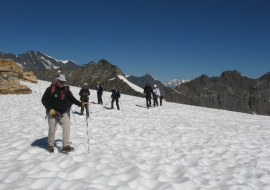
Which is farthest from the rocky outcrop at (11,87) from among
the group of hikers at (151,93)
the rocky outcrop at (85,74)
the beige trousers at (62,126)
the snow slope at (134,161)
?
the rocky outcrop at (85,74)

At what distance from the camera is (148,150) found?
6363 millimetres

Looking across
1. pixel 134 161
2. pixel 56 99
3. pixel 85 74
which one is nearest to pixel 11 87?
pixel 56 99

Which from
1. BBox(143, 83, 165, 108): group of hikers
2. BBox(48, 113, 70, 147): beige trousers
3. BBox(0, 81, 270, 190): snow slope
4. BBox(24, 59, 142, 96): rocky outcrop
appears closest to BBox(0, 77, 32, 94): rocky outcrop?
BBox(0, 81, 270, 190): snow slope

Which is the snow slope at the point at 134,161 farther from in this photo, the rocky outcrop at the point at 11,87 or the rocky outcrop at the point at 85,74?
the rocky outcrop at the point at 85,74

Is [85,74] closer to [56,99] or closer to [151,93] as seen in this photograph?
[151,93]

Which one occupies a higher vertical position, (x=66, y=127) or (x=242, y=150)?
(x=66, y=127)

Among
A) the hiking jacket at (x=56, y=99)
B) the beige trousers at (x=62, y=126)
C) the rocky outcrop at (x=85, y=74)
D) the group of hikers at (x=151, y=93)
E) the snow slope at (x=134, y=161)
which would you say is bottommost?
the snow slope at (x=134, y=161)

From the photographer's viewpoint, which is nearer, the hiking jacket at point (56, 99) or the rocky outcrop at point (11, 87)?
the hiking jacket at point (56, 99)

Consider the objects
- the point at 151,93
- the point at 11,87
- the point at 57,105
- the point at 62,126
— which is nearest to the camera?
the point at 57,105

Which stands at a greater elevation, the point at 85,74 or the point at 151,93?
the point at 85,74

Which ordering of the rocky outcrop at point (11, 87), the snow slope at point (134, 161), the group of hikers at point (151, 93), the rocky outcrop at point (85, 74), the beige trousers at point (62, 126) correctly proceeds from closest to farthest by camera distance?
the snow slope at point (134, 161) → the beige trousers at point (62, 126) → the group of hikers at point (151, 93) → the rocky outcrop at point (11, 87) → the rocky outcrop at point (85, 74)

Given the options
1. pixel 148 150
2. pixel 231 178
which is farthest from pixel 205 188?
pixel 148 150

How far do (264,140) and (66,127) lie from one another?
9.29m

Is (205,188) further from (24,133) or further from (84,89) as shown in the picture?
(84,89)
